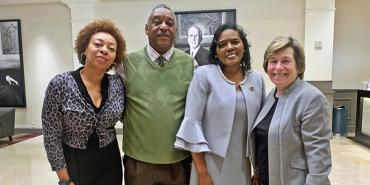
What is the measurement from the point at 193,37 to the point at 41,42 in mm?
3468

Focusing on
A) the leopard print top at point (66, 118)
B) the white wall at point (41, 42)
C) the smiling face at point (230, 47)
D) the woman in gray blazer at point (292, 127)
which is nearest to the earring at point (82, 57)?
the leopard print top at point (66, 118)

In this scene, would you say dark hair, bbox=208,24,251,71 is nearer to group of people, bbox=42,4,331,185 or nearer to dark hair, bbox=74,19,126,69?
group of people, bbox=42,4,331,185

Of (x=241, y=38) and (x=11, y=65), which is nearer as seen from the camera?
(x=241, y=38)

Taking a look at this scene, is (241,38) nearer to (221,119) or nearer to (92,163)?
(221,119)

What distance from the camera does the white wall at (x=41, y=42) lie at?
6695mm

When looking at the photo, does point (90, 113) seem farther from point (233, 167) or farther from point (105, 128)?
point (233, 167)

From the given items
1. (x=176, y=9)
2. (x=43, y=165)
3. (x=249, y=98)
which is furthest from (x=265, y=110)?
(x=176, y=9)

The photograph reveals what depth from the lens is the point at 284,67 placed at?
1475 millimetres

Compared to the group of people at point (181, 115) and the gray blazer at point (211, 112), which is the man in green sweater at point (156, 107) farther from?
the gray blazer at point (211, 112)

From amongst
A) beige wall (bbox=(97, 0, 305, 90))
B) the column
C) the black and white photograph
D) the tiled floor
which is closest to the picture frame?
the black and white photograph

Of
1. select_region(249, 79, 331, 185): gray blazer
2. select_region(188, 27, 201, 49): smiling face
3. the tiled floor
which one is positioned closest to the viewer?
select_region(249, 79, 331, 185): gray blazer

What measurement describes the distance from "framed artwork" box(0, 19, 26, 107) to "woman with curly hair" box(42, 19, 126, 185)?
20.1 feet

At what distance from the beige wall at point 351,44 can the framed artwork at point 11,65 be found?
22.6 feet

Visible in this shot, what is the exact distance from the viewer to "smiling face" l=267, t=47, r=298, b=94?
147 cm
